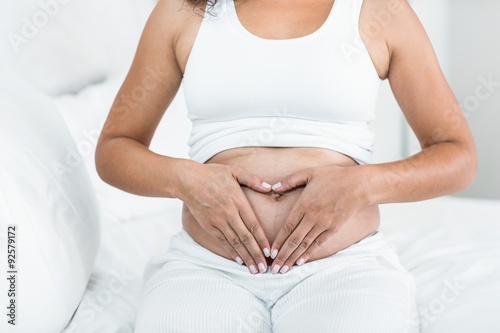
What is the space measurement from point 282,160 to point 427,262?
1.47 ft

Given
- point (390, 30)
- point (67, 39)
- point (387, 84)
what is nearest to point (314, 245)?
point (390, 30)

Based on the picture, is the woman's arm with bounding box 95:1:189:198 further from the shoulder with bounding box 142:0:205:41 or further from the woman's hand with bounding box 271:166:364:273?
the woman's hand with bounding box 271:166:364:273

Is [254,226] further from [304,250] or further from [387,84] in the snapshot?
[387,84]

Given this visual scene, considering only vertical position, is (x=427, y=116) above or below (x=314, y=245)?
above

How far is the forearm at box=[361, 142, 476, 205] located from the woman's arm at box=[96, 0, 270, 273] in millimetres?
157

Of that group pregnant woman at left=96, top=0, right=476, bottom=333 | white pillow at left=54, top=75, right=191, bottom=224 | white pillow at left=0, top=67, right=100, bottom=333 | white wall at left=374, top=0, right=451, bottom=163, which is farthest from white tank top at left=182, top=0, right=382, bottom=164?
white wall at left=374, top=0, right=451, bottom=163

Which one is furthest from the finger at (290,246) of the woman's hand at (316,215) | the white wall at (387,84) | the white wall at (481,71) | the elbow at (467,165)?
the white wall at (481,71)

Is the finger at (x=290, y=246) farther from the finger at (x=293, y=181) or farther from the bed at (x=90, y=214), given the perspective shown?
the bed at (x=90, y=214)

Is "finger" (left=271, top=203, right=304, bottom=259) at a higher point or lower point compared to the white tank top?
lower

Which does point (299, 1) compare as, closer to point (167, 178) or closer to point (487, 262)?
Answer: point (167, 178)

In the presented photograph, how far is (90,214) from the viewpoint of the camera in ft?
4.13

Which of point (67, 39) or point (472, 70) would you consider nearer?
point (67, 39)

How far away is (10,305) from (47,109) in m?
0.44

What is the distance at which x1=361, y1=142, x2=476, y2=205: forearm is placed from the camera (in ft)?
3.37
